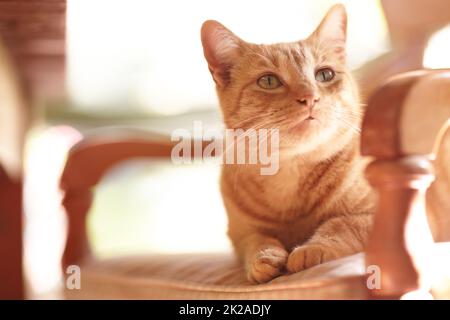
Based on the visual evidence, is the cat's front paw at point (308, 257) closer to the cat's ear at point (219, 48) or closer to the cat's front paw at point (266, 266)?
the cat's front paw at point (266, 266)

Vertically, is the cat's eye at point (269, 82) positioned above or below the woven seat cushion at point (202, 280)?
above

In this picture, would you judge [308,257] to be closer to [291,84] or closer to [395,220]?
[395,220]

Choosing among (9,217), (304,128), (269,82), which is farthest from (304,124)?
(9,217)

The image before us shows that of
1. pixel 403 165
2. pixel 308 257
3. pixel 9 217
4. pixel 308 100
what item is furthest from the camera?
pixel 9 217

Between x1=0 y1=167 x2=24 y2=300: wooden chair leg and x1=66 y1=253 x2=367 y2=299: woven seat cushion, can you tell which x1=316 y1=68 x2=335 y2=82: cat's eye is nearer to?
x1=66 y1=253 x2=367 y2=299: woven seat cushion

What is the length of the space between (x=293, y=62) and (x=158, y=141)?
0.39 metres

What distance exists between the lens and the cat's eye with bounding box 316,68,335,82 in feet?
3.22

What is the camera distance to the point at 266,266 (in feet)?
2.54

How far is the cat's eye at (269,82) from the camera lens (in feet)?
3.18

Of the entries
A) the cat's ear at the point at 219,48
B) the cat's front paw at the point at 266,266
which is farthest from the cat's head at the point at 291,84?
the cat's front paw at the point at 266,266

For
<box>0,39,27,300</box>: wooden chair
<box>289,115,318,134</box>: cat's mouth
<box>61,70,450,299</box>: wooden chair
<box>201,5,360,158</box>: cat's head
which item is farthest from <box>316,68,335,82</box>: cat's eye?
<box>0,39,27,300</box>: wooden chair

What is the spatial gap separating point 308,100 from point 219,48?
0.23m

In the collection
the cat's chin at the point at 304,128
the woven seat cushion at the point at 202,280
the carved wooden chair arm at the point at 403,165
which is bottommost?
the woven seat cushion at the point at 202,280

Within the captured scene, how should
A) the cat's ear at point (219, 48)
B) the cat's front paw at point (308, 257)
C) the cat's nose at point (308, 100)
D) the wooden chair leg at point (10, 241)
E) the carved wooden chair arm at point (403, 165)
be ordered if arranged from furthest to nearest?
the wooden chair leg at point (10, 241)
the cat's ear at point (219, 48)
the cat's nose at point (308, 100)
the cat's front paw at point (308, 257)
the carved wooden chair arm at point (403, 165)
